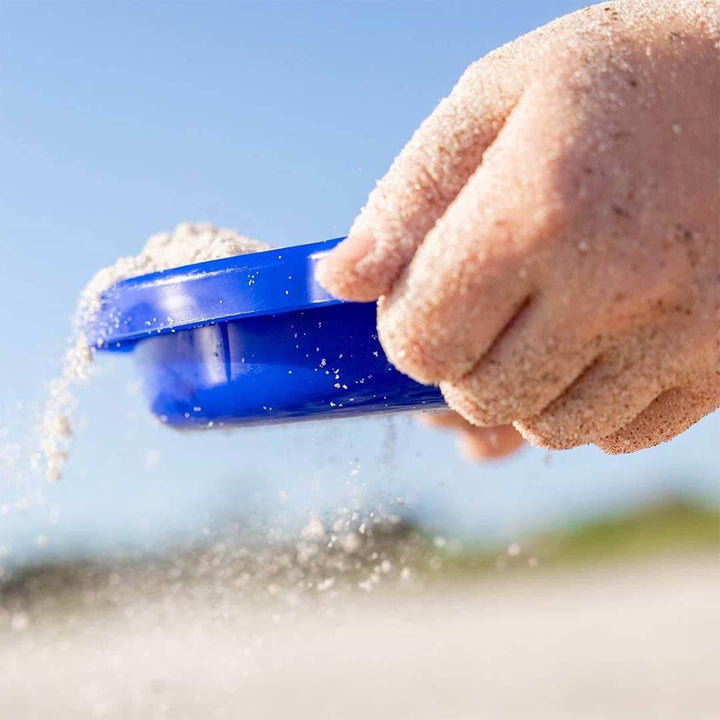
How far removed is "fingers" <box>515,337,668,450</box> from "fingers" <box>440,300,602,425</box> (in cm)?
1

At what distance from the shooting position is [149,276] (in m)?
1.23

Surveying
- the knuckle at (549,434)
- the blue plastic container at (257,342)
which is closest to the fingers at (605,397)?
the knuckle at (549,434)

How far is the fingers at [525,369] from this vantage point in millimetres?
730

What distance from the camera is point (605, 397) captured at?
0.80m

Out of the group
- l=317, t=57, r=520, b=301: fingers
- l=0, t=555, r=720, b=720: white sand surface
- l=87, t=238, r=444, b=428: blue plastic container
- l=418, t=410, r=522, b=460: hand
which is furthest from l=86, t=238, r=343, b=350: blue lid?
l=0, t=555, r=720, b=720: white sand surface

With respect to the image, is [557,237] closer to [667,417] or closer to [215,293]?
[667,417]

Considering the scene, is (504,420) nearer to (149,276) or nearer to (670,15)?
(670,15)

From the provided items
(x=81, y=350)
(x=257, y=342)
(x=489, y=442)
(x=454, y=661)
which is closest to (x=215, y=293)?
(x=257, y=342)

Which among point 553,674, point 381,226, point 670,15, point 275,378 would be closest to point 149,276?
point 275,378

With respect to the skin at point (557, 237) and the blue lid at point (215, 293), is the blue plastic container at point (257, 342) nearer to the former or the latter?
the blue lid at point (215, 293)

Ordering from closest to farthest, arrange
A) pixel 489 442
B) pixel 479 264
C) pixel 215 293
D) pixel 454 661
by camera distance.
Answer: pixel 479 264 → pixel 215 293 → pixel 489 442 → pixel 454 661

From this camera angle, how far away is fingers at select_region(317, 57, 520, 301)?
0.75 metres

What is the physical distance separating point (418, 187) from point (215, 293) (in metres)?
0.43

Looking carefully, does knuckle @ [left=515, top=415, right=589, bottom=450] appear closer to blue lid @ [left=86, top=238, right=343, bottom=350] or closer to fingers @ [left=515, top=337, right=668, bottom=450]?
fingers @ [left=515, top=337, right=668, bottom=450]
